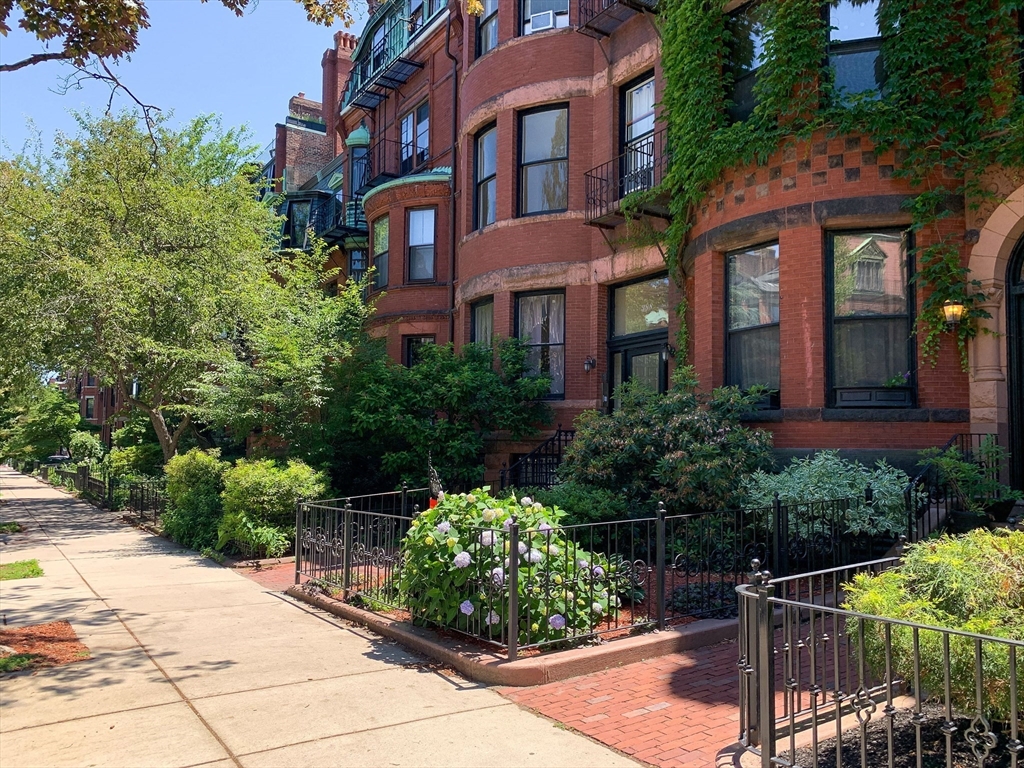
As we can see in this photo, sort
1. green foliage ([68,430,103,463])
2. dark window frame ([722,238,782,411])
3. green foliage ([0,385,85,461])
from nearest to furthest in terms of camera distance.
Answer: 1. dark window frame ([722,238,782,411])
2. green foliage ([0,385,85,461])
3. green foliage ([68,430,103,463])

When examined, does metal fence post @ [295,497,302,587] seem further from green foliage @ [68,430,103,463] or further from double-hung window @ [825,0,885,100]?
green foliage @ [68,430,103,463]

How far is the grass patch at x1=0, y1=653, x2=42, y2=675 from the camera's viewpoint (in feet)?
20.3

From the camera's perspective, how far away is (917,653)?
3.43 metres

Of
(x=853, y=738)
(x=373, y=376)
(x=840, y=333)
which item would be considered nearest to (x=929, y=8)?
(x=840, y=333)

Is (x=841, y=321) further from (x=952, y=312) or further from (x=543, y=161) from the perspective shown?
(x=543, y=161)

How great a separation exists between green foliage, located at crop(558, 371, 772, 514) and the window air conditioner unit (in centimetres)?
896

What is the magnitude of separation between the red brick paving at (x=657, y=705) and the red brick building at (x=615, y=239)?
191 inches

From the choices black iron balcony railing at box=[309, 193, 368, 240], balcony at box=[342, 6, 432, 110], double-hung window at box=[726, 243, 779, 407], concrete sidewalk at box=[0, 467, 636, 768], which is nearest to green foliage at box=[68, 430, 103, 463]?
black iron balcony railing at box=[309, 193, 368, 240]

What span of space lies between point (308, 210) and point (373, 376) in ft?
62.0

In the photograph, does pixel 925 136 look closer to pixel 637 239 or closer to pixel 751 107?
pixel 751 107

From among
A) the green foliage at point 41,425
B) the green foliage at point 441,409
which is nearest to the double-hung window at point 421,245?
the green foliage at point 441,409

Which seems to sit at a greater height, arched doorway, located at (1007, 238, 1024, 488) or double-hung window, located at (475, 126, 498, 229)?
double-hung window, located at (475, 126, 498, 229)

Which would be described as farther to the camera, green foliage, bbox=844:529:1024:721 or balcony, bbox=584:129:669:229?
balcony, bbox=584:129:669:229

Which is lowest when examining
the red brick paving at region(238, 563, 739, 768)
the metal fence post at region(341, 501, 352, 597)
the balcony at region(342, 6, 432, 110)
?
the red brick paving at region(238, 563, 739, 768)
